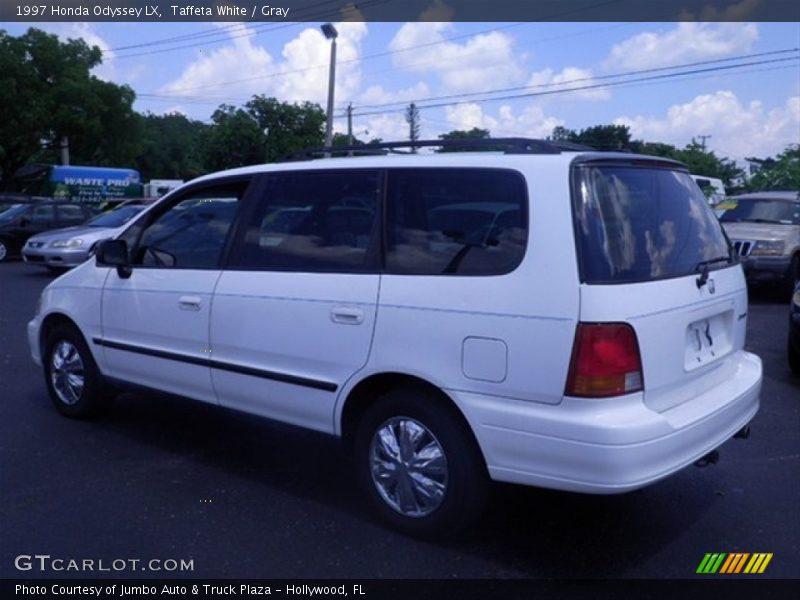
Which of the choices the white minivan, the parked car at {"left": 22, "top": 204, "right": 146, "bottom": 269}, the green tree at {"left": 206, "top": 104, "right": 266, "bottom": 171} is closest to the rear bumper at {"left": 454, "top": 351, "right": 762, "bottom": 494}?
the white minivan

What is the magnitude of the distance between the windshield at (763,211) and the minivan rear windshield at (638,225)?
33.8ft

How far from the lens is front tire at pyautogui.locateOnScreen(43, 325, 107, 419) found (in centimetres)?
585

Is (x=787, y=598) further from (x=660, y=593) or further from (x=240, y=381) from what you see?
(x=240, y=381)

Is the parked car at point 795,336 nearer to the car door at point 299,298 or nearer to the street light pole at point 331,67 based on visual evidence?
the car door at point 299,298

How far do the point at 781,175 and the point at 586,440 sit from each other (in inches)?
1386

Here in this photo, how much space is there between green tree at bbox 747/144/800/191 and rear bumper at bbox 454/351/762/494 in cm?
3242

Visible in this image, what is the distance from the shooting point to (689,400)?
3973 millimetres

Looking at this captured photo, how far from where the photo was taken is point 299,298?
4.40m

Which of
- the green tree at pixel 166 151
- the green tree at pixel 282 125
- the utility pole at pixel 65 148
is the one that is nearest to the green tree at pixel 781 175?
the green tree at pixel 282 125

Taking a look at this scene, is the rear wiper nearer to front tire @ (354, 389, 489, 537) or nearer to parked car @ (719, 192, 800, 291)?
front tire @ (354, 389, 489, 537)

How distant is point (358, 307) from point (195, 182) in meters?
1.69

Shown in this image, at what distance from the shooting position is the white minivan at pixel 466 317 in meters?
3.56

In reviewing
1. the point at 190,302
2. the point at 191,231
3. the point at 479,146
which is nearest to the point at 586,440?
the point at 479,146

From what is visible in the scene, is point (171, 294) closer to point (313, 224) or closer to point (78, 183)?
point (313, 224)
